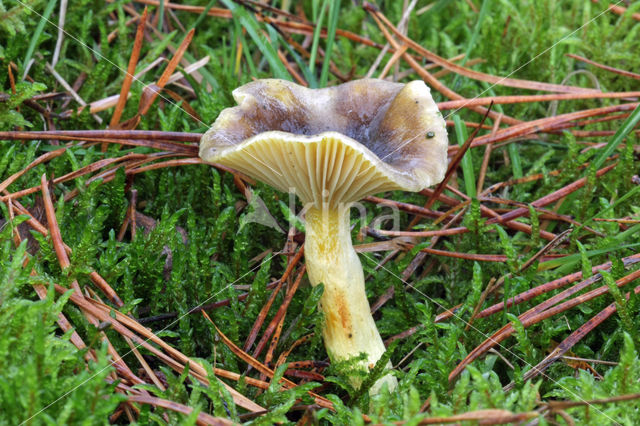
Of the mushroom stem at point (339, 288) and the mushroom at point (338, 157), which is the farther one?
the mushroom stem at point (339, 288)

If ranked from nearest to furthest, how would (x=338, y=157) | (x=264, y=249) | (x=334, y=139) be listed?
(x=334, y=139), (x=338, y=157), (x=264, y=249)

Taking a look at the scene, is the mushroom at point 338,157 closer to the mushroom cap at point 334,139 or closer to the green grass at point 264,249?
the mushroom cap at point 334,139

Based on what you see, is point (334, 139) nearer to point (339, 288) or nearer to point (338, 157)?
point (338, 157)

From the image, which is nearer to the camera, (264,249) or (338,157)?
(338,157)

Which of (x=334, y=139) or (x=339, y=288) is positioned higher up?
(x=334, y=139)

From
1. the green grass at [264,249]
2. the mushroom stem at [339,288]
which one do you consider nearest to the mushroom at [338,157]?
the mushroom stem at [339,288]

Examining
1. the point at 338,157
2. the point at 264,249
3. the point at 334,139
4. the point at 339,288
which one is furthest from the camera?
the point at 264,249

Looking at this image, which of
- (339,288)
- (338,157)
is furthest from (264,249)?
(338,157)
